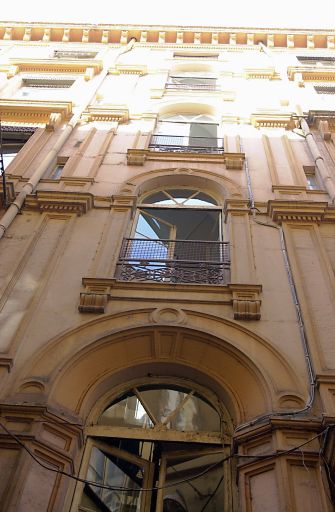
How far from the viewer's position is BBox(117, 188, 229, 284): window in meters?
8.26

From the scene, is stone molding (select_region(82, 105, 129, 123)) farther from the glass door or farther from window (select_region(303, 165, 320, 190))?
the glass door

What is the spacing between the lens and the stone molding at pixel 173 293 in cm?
736

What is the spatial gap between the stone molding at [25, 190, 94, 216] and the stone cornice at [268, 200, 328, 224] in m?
3.55

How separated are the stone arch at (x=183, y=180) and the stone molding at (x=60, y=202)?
1390 millimetres

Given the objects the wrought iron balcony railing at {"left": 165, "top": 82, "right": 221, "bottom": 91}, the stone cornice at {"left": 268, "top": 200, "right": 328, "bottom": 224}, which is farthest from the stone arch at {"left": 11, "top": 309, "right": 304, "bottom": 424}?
the wrought iron balcony railing at {"left": 165, "top": 82, "right": 221, "bottom": 91}

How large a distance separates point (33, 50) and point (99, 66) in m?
3.87

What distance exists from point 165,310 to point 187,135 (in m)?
7.65

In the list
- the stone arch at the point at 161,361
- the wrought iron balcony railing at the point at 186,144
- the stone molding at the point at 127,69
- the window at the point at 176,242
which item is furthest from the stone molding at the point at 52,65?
the stone arch at the point at 161,361

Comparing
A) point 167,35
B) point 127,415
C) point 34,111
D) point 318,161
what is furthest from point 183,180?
point 167,35

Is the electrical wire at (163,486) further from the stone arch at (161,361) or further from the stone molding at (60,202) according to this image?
the stone molding at (60,202)

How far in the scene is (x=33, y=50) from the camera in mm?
19641

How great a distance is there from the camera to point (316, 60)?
63.8 ft

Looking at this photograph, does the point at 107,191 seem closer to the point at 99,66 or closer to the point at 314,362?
the point at 314,362

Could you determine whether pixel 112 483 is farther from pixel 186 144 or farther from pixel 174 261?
pixel 186 144
